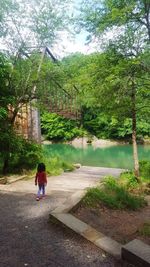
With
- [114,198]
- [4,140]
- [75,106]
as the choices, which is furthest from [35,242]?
[75,106]

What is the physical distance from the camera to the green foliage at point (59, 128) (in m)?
37.0

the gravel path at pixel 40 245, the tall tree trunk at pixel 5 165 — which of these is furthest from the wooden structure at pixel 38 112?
the gravel path at pixel 40 245

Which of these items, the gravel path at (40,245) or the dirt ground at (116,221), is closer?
the gravel path at (40,245)

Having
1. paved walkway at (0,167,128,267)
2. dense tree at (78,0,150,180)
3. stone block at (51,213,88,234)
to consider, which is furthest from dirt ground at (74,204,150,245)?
dense tree at (78,0,150,180)

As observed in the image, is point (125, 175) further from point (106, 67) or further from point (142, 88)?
point (106, 67)

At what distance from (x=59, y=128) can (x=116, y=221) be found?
32248mm

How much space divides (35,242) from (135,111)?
22.3 feet

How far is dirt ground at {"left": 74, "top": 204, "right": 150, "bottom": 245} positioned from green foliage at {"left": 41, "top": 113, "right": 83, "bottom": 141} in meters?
31.1

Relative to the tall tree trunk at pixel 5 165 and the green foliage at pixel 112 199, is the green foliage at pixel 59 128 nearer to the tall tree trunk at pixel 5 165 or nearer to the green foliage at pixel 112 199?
the tall tree trunk at pixel 5 165

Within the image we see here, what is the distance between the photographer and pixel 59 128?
37.2 meters

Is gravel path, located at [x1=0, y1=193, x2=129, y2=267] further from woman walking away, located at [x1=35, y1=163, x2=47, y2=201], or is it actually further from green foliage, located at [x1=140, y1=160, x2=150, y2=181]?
green foliage, located at [x1=140, y1=160, x2=150, y2=181]

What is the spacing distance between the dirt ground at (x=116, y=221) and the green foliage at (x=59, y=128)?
31.1m

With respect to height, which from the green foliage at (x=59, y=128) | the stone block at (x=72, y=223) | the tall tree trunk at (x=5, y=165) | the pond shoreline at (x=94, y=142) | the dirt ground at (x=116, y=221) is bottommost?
the dirt ground at (x=116, y=221)

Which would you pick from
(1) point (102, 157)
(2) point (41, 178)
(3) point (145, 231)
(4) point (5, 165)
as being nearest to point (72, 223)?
(3) point (145, 231)
